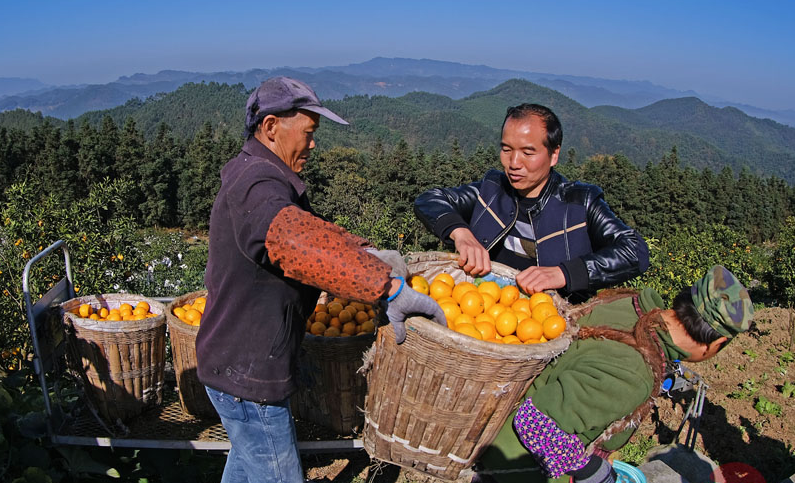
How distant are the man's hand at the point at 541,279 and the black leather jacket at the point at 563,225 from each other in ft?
0.15

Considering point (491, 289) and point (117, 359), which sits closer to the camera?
point (491, 289)

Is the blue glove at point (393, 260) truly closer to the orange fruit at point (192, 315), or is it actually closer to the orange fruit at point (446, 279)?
the orange fruit at point (446, 279)

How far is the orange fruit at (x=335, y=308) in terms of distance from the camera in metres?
3.48

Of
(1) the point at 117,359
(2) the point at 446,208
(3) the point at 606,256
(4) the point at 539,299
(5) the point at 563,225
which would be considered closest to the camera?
(4) the point at 539,299

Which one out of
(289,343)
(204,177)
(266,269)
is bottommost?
(204,177)

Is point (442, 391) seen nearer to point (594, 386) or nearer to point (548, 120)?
point (594, 386)

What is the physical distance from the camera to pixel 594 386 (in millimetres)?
2102

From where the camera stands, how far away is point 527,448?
2.39m

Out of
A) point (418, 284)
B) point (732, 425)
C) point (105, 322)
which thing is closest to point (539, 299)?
point (418, 284)

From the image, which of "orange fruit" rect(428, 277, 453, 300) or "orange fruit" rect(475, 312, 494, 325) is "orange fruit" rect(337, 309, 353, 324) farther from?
"orange fruit" rect(475, 312, 494, 325)

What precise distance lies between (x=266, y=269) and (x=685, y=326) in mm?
1817

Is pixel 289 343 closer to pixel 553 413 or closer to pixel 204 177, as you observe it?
pixel 553 413

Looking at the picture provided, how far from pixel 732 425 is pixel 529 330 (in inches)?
219

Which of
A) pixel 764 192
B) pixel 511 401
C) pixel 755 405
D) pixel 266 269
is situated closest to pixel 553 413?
pixel 511 401
